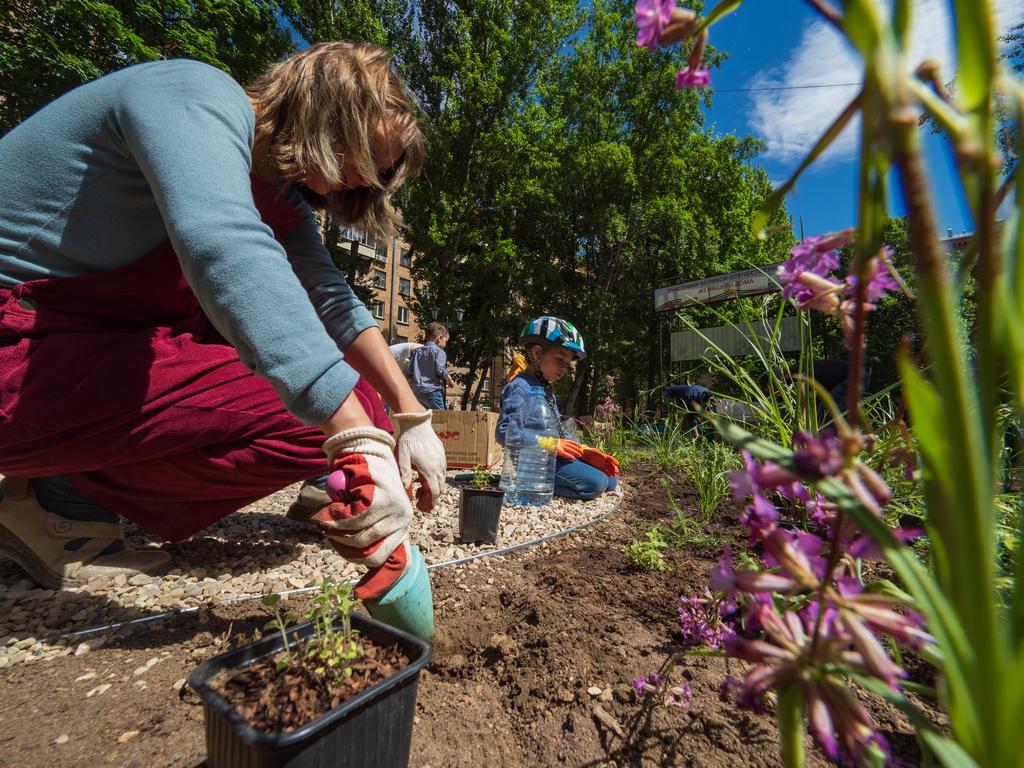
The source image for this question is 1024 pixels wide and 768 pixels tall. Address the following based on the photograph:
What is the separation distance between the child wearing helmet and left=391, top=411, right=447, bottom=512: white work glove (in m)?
2.27

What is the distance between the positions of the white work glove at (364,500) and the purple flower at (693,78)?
2.69 ft

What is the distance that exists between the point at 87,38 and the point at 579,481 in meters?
11.3

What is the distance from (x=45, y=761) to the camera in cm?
100

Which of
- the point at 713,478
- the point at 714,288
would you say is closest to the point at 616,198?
the point at 714,288

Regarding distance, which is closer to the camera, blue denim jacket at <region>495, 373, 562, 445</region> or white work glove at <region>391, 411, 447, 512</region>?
white work glove at <region>391, 411, 447, 512</region>

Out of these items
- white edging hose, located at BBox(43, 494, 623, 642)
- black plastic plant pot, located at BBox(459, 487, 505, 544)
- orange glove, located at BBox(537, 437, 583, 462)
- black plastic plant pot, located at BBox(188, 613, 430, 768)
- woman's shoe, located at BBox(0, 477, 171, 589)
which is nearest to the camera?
black plastic plant pot, located at BBox(188, 613, 430, 768)

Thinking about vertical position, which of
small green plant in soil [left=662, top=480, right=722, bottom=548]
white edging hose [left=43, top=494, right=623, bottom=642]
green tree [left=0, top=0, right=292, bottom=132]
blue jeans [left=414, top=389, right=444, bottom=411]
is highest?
green tree [left=0, top=0, right=292, bottom=132]

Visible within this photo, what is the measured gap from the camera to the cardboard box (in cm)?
473

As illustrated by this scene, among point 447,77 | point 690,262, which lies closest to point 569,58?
point 447,77

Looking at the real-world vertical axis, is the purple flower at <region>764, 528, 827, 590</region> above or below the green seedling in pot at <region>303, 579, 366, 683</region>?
above

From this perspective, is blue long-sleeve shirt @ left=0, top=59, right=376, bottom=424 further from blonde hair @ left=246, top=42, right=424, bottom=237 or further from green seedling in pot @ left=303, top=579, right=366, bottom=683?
green seedling in pot @ left=303, top=579, right=366, bottom=683

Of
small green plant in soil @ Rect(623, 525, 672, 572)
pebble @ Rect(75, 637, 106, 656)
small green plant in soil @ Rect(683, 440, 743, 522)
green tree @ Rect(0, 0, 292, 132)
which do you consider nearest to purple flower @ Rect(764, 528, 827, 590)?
small green plant in soil @ Rect(623, 525, 672, 572)

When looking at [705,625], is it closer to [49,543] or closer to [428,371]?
[49,543]

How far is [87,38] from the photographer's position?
878cm
